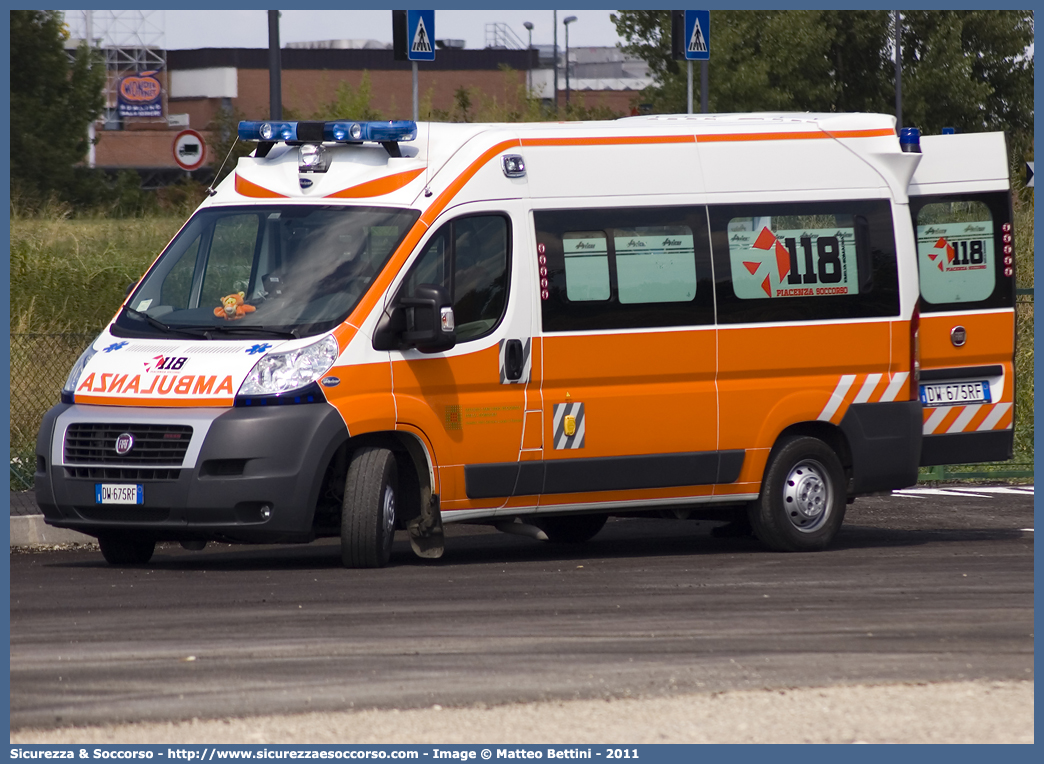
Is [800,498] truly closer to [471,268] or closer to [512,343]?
[512,343]

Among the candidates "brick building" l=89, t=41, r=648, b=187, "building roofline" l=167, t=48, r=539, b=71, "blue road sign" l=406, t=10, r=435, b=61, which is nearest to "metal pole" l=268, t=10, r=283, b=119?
"blue road sign" l=406, t=10, r=435, b=61

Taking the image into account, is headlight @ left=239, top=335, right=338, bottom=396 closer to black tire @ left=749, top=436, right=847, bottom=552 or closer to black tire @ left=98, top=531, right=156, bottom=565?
black tire @ left=98, top=531, right=156, bottom=565

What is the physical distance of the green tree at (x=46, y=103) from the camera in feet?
122

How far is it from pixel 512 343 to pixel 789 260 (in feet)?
7.08

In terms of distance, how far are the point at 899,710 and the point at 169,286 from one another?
228 inches

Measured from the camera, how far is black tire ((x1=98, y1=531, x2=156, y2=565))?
10.8 meters

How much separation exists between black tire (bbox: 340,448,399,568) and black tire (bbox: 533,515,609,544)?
2.55m

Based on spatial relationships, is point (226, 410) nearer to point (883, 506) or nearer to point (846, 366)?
point (846, 366)

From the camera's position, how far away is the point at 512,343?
10.7m

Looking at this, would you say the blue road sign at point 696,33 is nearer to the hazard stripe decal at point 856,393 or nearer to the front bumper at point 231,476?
the hazard stripe decal at point 856,393

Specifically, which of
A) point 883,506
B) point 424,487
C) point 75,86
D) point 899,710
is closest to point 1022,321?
point 883,506

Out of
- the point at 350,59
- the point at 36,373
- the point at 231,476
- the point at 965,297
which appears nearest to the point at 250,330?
the point at 231,476

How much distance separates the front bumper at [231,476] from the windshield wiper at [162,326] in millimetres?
628

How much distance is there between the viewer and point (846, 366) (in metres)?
11.7
